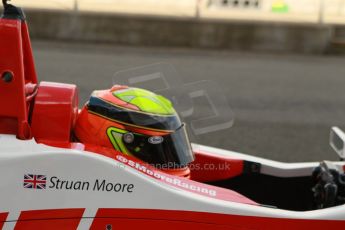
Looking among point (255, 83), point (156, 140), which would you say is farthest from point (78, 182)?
point (255, 83)

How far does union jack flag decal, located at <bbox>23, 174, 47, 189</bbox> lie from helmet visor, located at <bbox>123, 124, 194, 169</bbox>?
464mm

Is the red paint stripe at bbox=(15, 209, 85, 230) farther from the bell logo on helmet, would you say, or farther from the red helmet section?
the bell logo on helmet

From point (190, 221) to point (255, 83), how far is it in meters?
6.58

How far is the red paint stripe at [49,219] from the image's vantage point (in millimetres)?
2973

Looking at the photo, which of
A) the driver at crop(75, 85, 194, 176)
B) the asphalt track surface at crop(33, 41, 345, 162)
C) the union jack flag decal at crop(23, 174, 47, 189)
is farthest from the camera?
the asphalt track surface at crop(33, 41, 345, 162)

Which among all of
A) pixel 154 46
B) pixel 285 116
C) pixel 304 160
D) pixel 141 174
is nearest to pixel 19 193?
pixel 141 174

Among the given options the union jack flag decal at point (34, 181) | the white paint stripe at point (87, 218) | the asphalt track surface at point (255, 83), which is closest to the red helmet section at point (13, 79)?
the union jack flag decal at point (34, 181)

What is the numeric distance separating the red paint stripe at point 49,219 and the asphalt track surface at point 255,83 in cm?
182

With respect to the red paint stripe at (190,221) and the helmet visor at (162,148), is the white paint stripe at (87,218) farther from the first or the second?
the helmet visor at (162,148)

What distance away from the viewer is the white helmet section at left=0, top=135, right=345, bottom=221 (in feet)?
9.66

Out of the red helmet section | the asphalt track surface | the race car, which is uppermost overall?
the red helmet section

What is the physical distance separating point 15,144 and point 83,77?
6.17m

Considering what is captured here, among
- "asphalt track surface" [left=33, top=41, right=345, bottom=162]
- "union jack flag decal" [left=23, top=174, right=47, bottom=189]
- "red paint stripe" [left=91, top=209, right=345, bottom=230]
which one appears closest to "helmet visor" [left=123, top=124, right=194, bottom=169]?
"red paint stripe" [left=91, top=209, right=345, bottom=230]

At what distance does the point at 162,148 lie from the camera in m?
3.29
